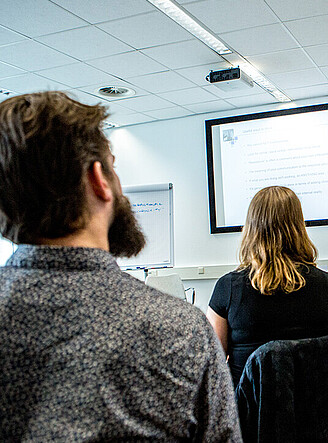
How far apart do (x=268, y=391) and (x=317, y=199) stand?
15.0 feet

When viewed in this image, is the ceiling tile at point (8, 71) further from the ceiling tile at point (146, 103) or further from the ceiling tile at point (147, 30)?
the ceiling tile at point (146, 103)

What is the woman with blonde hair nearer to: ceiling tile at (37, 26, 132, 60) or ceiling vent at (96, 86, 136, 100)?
ceiling tile at (37, 26, 132, 60)

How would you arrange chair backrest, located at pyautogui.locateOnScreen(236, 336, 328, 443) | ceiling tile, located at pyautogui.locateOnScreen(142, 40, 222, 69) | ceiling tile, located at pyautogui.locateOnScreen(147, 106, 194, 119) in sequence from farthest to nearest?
ceiling tile, located at pyautogui.locateOnScreen(147, 106, 194, 119)
ceiling tile, located at pyautogui.locateOnScreen(142, 40, 222, 69)
chair backrest, located at pyautogui.locateOnScreen(236, 336, 328, 443)

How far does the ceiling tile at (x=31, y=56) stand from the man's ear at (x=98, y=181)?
350cm

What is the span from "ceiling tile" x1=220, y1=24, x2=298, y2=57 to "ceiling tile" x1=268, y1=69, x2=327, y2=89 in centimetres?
69

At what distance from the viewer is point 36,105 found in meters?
0.79

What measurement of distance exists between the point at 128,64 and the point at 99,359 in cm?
413

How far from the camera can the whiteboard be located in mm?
6332

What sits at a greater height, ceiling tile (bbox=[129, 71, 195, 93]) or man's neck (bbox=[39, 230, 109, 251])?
ceiling tile (bbox=[129, 71, 195, 93])

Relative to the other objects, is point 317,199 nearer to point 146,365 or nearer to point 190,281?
point 190,281

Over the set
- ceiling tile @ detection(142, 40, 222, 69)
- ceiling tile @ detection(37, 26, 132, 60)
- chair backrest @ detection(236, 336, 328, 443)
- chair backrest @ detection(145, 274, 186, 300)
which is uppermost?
ceiling tile @ detection(37, 26, 132, 60)

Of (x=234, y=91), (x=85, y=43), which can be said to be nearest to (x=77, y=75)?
(x=85, y=43)

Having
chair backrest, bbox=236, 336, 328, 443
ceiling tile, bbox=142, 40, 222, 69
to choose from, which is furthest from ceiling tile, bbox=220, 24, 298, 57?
chair backrest, bbox=236, 336, 328, 443

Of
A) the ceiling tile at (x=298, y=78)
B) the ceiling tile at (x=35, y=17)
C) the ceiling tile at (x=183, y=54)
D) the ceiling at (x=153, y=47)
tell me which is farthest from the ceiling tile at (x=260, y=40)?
the ceiling tile at (x=35, y=17)
